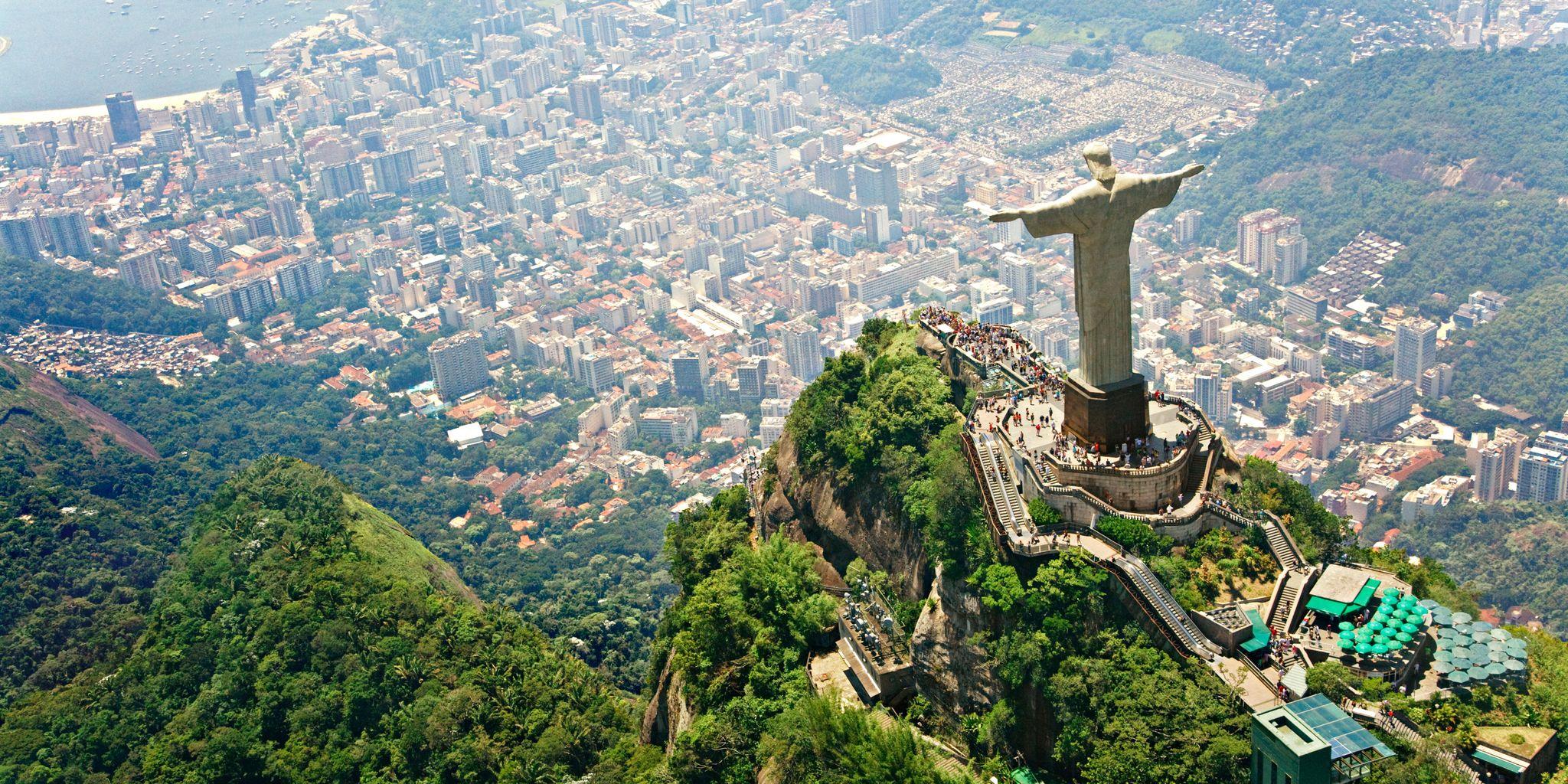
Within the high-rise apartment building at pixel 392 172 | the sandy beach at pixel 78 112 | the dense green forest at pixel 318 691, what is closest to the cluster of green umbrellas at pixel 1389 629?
the dense green forest at pixel 318 691

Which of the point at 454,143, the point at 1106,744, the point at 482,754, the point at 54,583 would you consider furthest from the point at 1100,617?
the point at 454,143

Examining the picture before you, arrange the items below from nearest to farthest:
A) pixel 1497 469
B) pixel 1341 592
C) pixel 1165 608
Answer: pixel 1165 608 → pixel 1341 592 → pixel 1497 469

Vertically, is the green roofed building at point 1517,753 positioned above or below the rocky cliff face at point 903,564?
above

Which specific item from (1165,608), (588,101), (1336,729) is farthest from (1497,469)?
(588,101)

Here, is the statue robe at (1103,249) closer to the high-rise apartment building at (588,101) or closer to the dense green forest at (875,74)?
the dense green forest at (875,74)

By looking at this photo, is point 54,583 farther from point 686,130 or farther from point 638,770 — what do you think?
point 686,130

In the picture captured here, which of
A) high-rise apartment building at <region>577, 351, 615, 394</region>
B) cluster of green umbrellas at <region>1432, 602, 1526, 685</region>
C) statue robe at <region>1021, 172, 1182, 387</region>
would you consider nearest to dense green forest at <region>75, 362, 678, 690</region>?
high-rise apartment building at <region>577, 351, 615, 394</region>

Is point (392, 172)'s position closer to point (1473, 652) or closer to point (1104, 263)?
point (1104, 263)
